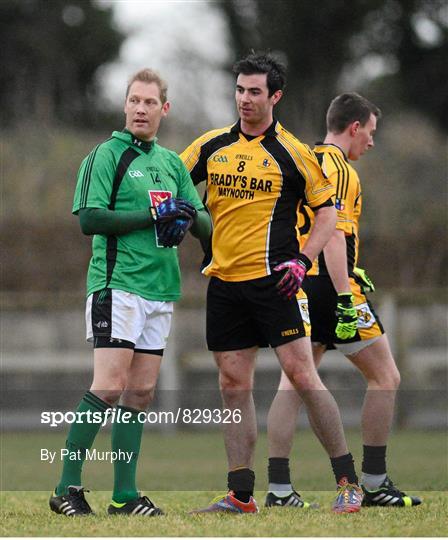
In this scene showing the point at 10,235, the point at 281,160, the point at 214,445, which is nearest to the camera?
the point at 281,160

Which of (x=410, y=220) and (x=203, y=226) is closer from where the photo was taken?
(x=203, y=226)

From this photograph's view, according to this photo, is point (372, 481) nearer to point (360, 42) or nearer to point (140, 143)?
point (140, 143)

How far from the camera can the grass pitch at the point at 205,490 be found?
6070 millimetres

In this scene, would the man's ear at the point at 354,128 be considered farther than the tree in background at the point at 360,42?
No

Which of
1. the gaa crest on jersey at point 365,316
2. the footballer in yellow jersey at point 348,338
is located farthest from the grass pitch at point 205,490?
the gaa crest on jersey at point 365,316

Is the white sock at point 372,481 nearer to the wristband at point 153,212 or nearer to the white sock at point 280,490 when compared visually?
the white sock at point 280,490

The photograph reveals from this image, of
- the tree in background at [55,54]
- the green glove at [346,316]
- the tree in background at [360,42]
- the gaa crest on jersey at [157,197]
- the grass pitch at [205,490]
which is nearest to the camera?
the grass pitch at [205,490]

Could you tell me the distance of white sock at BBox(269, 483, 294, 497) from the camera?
7.36 meters

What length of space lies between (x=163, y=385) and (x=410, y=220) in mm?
4759

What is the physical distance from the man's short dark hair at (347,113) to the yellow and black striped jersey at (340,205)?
21cm

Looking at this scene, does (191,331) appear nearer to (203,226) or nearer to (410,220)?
(410,220)

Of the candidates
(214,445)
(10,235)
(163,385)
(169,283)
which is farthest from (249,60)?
(10,235)

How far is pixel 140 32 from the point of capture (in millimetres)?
28547

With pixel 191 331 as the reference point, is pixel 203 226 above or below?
above
